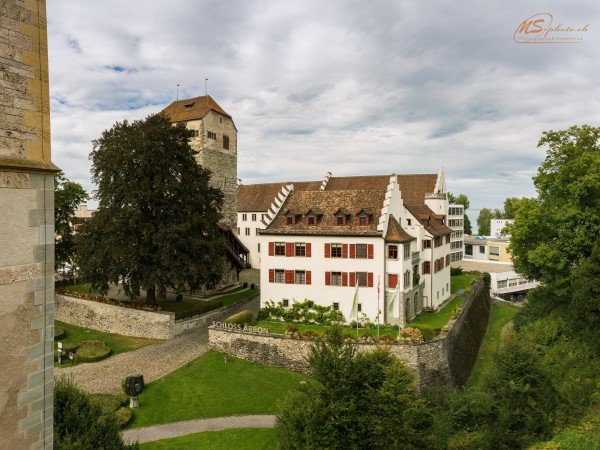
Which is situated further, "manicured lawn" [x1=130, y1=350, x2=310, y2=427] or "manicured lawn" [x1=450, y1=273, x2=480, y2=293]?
"manicured lawn" [x1=450, y1=273, x2=480, y2=293]

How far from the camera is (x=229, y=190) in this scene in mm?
48781

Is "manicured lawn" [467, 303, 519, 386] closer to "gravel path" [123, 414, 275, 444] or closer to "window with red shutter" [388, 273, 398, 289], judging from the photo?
"window with red shutter" [388, 273, 398, 289]

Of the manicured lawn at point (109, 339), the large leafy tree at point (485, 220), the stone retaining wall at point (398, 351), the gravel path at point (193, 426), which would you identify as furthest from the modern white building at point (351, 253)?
the large leafy tree at point (485, 220)

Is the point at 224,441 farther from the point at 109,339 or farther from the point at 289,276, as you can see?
the point at 109,339

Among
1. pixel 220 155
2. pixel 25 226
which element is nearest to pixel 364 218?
pixel 220 155

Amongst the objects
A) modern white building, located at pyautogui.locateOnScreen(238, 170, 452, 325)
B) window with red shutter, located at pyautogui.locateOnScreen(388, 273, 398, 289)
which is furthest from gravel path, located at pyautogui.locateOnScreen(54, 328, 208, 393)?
window with red shutter, located at pyautogui.locateOnScreen(388, 273, 398, 289)

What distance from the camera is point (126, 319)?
101ft

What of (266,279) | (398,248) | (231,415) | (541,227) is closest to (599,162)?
(541,227)

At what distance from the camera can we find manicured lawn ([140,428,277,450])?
17656mm

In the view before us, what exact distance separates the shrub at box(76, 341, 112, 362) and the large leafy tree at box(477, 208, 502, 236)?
108433mm

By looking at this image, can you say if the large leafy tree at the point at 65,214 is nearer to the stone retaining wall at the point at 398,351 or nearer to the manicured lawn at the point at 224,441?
the stone retaining wall at the point at 398,351

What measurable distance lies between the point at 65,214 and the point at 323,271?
27.9 metres

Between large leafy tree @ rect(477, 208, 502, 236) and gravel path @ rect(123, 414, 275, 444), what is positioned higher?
large leafy tree @ rect(477, 208, 502, 236)

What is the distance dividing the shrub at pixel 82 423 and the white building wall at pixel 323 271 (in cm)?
1828
